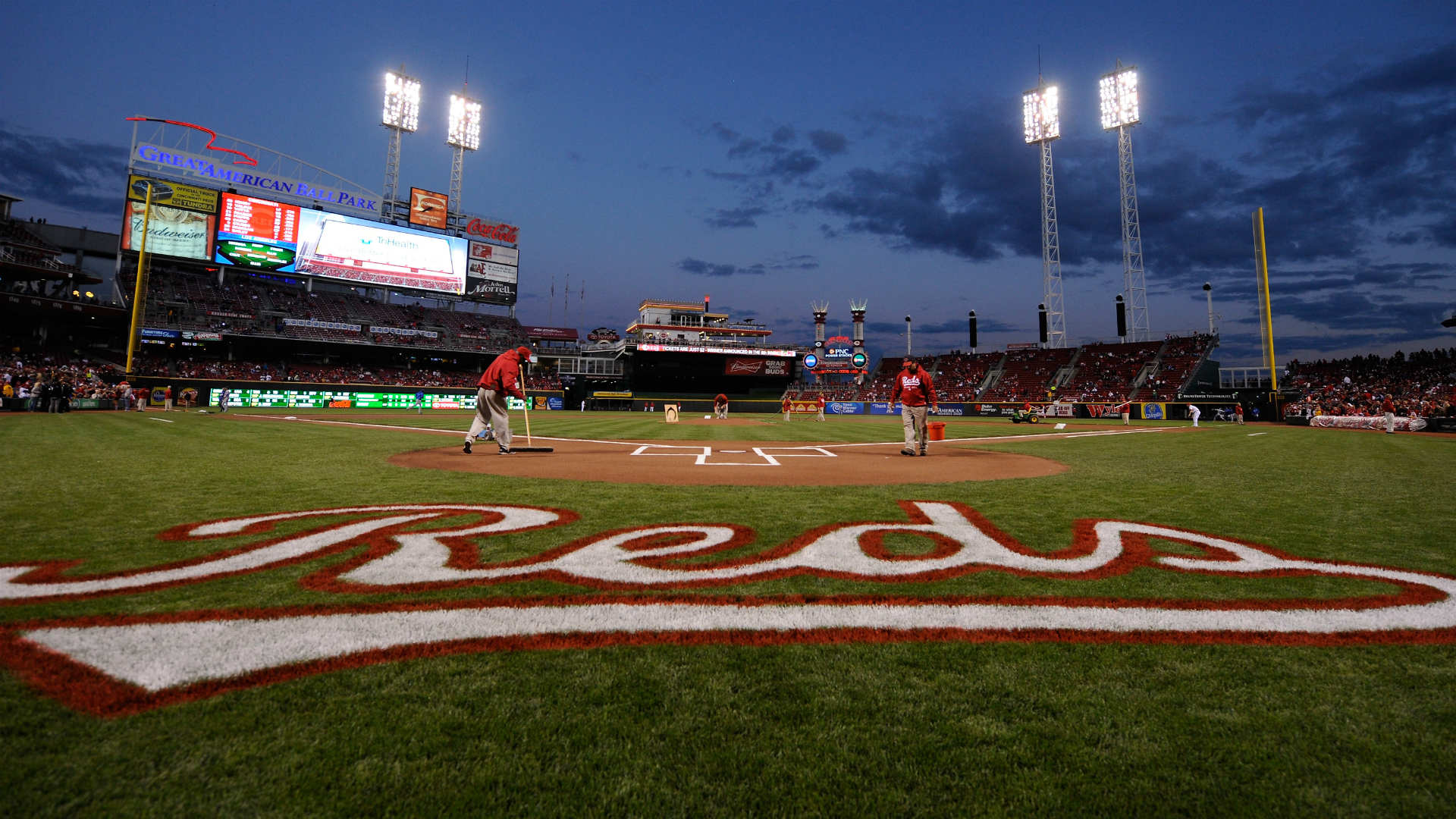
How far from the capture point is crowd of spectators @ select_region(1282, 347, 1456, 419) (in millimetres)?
31625

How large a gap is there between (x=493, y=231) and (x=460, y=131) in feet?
27.7

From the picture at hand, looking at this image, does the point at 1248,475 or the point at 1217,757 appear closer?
the point at 1217,757

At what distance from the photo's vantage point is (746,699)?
1.95 meters

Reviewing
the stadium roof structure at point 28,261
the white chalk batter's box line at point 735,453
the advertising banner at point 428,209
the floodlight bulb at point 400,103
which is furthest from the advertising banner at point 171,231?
the white chalk batter's box line at point 735,453

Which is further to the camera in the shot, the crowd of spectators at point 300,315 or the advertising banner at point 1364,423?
the crowd of spectators at point 300,315

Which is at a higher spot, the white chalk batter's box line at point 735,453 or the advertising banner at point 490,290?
the advertising banner at point 490,290

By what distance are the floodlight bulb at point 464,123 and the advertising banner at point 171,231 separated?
61.8 feet

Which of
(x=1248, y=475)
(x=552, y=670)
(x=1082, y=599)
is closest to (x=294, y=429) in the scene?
(x=552, y=670)

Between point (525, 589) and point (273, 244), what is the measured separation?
52.5 metres

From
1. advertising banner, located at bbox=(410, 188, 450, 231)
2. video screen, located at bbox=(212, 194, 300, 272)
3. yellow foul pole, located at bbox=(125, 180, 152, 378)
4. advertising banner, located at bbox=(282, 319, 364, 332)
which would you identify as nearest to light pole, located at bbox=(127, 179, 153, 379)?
yellow foul pole, located at bbox=(125, 180, 152, 378)

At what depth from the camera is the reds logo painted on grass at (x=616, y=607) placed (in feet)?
7.00

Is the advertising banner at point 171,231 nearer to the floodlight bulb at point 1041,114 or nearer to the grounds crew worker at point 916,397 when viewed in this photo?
the grounds crew worker at point 916,397

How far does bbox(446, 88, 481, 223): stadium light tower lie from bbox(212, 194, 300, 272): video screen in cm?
1216

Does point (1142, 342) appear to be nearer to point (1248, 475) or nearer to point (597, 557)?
point (1248, 475)
